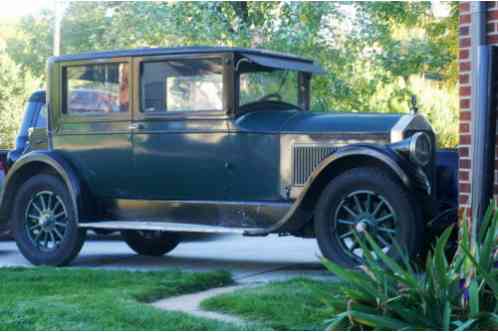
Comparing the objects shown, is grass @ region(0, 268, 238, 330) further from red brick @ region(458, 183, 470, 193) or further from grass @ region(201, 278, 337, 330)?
red brick @ region(458, 183, 470, 193)

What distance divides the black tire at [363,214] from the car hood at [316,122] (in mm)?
495

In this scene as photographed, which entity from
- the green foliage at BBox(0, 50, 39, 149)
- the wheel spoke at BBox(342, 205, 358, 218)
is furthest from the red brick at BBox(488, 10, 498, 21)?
the green foliage at BBox(0, 50, 39, 149)

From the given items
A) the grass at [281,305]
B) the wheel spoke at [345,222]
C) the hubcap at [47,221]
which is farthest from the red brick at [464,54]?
the hubcap at [47,221]

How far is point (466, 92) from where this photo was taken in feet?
19.8

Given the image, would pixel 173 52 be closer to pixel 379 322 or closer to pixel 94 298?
pixel 94 298

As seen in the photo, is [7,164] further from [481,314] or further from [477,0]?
[481,314]

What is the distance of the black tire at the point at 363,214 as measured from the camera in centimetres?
768

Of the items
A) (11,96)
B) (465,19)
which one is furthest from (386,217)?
(11,96)

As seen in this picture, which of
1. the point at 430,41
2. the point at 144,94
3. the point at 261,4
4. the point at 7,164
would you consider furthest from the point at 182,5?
the point at 144,94

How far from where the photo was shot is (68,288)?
734 cm

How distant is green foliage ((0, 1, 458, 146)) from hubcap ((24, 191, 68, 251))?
26.5 feet

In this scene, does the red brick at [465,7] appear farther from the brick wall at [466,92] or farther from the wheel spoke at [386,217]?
the wheel spoke at [386,217]

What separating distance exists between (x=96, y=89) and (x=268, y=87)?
5.77 ft

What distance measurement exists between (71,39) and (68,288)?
111 feet
